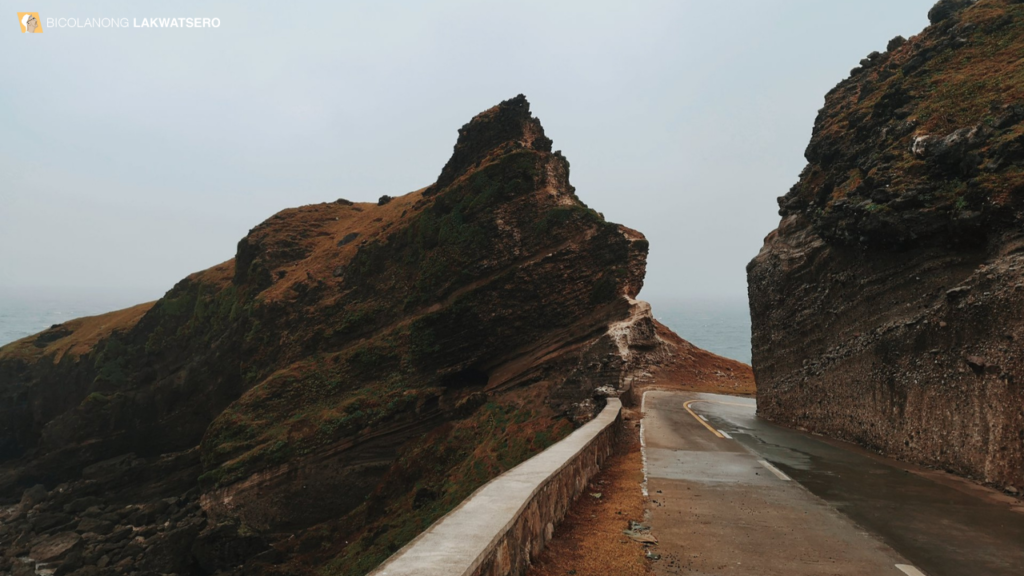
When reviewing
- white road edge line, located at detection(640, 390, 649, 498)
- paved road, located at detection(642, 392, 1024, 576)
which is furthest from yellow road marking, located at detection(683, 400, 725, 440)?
paved road, located at detection(642, 392, 1024, 576)

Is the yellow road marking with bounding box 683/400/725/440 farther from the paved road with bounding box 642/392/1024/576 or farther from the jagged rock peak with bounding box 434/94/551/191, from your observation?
the jagged rock peak with bounding box 434/94/551/191

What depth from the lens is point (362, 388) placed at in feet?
128

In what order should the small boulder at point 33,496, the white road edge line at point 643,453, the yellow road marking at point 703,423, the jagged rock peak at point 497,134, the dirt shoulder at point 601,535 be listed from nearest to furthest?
the dirt shoulder at point 601,535 < the white road edge line at point 643,453 < the yellow road marking at point 703,423 < the small boulder at point 33,496 < the jagged rock peak at point 497,134

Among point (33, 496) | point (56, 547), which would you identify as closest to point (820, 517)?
point (56, 547)

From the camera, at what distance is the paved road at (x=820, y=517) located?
5562 millimetres

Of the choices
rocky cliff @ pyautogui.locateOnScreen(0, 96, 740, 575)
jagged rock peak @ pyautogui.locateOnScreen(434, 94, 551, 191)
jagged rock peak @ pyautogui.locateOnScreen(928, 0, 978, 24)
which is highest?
jagged rock peak @ pyautogui.locateOnScreen(434, 94, 551, 191)

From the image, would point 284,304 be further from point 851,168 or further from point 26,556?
point 851,168

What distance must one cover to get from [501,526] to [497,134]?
4539 centimetres

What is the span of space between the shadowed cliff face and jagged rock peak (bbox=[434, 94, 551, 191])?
2728 centimetres

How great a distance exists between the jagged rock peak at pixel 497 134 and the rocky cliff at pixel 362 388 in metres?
0.20

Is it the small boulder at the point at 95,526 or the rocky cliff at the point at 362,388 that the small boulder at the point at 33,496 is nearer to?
the rocky cliff at the point at 362,388

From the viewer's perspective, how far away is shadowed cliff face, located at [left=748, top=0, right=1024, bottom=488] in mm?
10156

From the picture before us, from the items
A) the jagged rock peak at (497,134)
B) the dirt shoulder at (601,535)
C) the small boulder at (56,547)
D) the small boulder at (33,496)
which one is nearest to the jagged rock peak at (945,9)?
the dirt shoulder at (601,535)

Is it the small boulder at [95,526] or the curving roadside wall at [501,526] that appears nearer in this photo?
the curving roadside wall at [501,526]
